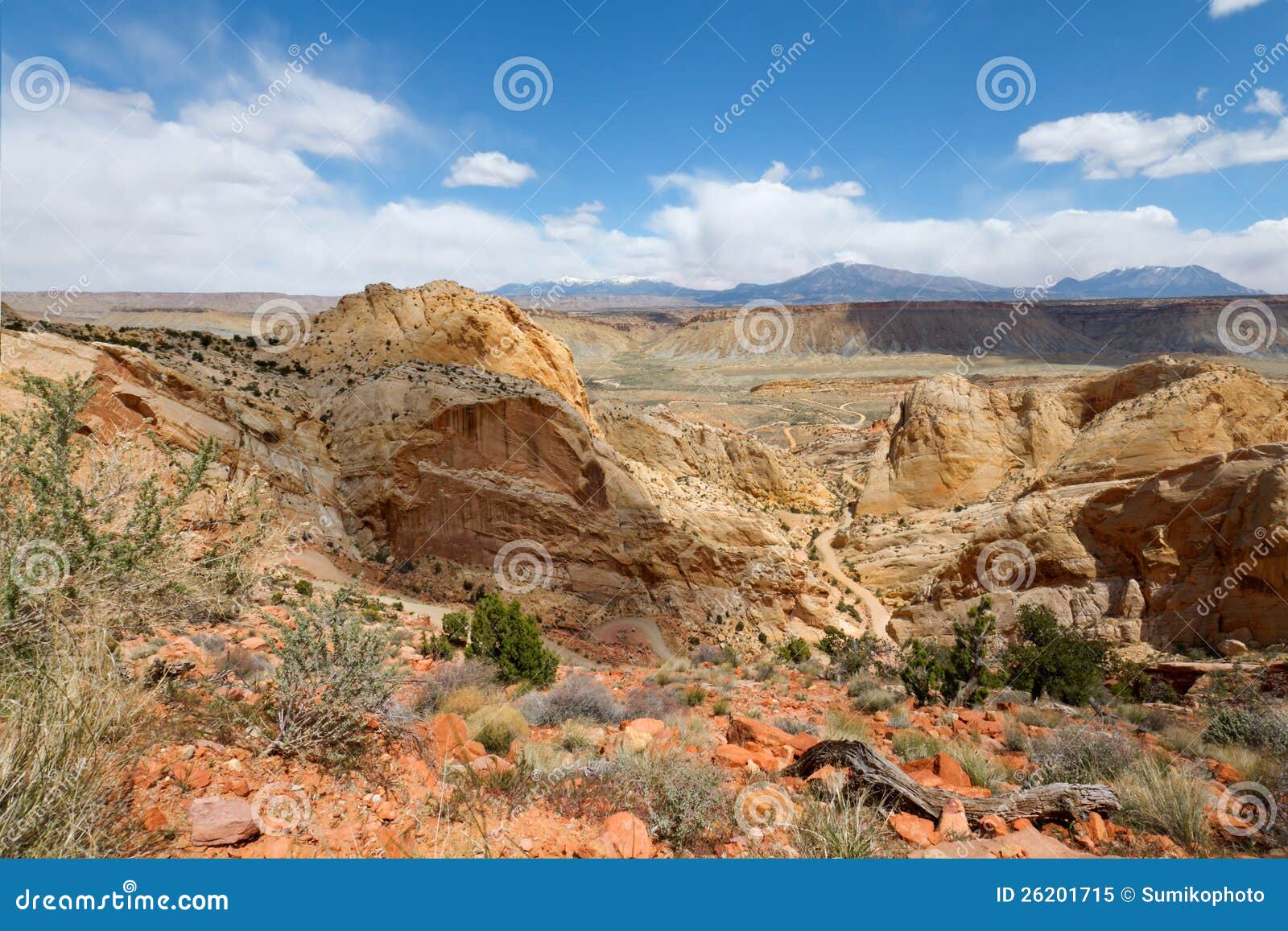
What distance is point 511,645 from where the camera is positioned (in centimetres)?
A: 911

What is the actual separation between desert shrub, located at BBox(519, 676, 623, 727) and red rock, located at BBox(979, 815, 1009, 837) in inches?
149

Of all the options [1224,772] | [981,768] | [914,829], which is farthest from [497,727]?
[1224,772]

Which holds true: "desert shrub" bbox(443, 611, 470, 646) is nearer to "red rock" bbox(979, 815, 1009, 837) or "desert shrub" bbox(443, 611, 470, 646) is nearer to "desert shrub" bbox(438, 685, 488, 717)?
"desert shrub" bbox(438, 685, 488, 717)

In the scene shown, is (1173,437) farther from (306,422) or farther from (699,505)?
(306,422)

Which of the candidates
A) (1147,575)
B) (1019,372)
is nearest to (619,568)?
(1147,575)

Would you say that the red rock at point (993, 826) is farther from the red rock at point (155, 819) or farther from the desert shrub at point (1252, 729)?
the red rock at point (155, 819)

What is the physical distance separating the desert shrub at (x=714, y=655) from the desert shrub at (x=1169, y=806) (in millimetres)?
8814

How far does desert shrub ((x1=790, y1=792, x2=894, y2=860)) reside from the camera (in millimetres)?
3570

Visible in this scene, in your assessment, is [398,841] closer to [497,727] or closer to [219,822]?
[219,822]

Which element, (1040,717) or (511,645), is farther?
(511,645)

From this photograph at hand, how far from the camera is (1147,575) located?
12758 mm

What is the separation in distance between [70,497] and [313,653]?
200cm

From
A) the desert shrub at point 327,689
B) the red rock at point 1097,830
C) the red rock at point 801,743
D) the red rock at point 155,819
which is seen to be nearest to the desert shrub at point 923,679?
the red rock at point 801,743

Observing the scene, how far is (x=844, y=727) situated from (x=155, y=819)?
253 inches
